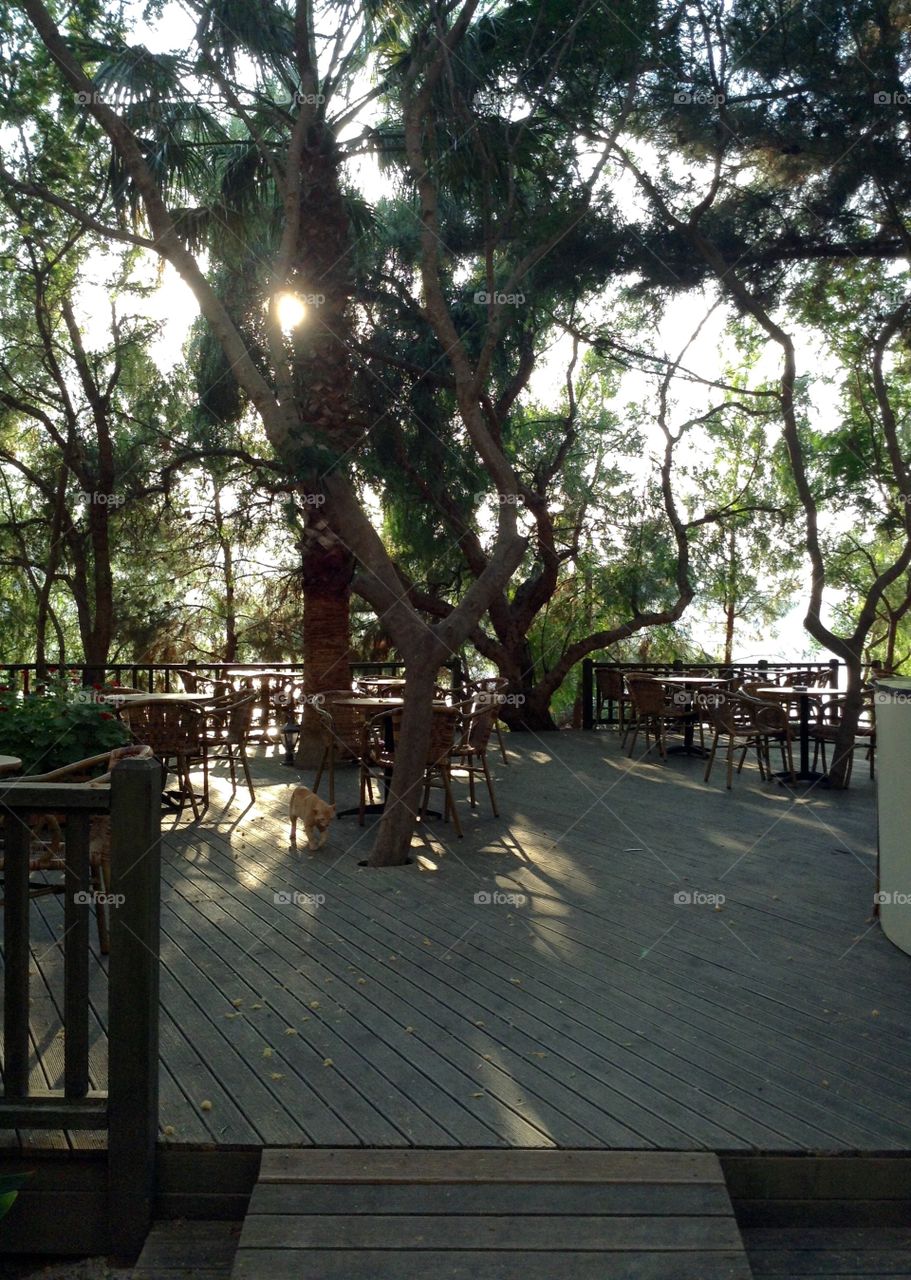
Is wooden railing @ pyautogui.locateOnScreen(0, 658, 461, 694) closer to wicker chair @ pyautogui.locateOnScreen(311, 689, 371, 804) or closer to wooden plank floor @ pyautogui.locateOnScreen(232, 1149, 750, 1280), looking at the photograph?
wicker chair @ pyautogui.locateOnScreen(311, 689, 371, 804)

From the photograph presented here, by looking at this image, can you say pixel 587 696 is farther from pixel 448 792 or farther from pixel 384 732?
pixel 448 792

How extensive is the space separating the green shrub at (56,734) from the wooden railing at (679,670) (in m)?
7.35

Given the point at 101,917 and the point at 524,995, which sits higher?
the point at 101,917

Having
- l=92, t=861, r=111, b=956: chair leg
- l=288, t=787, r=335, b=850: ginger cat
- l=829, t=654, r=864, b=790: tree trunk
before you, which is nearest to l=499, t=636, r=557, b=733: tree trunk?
l=829, t=654, r=864, b=790: tree trunk

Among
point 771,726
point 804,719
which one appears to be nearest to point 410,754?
point 771,726

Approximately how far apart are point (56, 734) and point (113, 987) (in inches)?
94.9

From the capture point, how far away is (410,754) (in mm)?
5422

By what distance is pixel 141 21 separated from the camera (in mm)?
7109

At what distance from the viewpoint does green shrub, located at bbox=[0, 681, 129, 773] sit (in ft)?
15.5

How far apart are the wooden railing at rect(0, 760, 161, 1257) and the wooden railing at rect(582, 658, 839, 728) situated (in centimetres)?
924

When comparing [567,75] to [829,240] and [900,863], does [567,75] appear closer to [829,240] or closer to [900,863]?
[829,240]

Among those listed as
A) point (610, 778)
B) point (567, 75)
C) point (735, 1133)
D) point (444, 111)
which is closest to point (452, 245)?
point (567, 75)

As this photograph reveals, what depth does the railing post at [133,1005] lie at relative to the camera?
2.55 metres

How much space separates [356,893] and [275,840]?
4.33 feet
